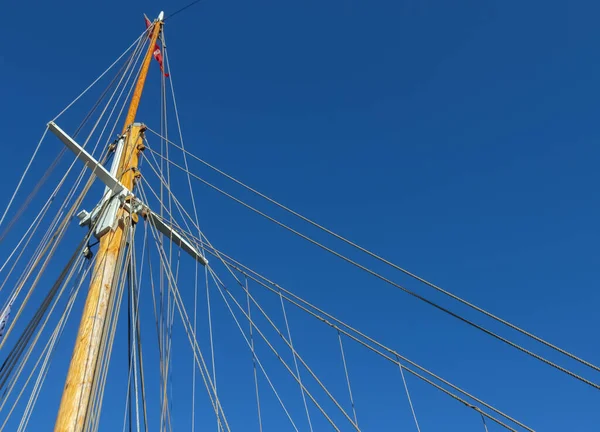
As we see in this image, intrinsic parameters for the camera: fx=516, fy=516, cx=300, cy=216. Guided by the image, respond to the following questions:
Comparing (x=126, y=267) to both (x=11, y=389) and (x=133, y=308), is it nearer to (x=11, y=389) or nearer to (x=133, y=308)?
(x=133, y=308)

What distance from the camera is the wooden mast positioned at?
300 inches

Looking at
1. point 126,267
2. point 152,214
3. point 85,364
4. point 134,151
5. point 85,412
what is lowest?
point 85,412

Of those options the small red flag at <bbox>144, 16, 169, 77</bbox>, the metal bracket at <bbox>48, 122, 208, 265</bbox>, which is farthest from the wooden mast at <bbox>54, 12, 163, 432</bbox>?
the small red flag at <bbox>144, 16, 169, 77</bbox>

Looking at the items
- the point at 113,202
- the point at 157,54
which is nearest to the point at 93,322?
the point at 113,202

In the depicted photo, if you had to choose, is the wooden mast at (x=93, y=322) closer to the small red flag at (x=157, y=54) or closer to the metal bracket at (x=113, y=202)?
the metal bracket at (x=113, y=202)

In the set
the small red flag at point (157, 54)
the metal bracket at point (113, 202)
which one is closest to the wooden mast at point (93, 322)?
the metal bracket at point (113, 202)

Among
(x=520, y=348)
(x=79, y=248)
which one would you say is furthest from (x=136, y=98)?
(x=520, y=348)

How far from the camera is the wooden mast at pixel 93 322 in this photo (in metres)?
7.62

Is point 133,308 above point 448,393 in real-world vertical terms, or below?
above

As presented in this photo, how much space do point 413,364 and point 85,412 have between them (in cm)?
522

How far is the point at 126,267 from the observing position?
10.5 m

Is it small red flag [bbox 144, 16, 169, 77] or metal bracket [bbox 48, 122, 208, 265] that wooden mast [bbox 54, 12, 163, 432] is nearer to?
metal bracket [bbox 48, 122, 208, 265]

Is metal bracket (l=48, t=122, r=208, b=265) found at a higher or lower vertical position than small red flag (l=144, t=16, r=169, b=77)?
lower

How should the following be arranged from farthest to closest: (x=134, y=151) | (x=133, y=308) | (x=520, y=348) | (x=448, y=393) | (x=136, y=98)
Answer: (x=136, y=98) < (x=134, y=151) < (x=133, y=308) < (x=448, y=393) < (x=520, y=348)
